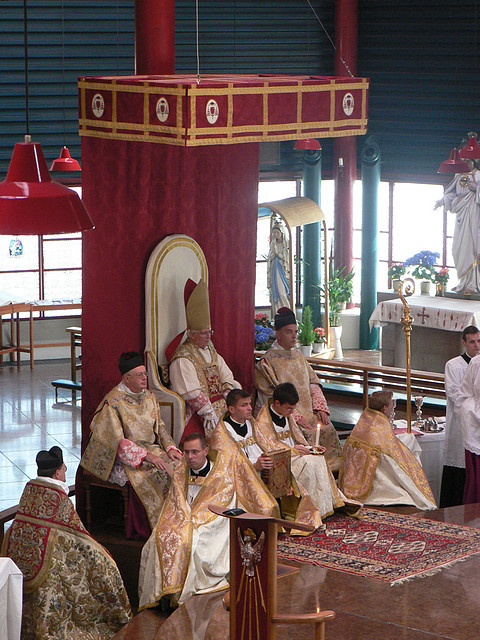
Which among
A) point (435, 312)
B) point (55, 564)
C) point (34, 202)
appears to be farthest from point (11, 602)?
point (435, 312)

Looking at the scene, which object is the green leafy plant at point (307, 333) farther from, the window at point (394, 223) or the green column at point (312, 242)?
the window at point (394, 223)

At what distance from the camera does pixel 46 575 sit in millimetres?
5930

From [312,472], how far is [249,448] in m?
0.52

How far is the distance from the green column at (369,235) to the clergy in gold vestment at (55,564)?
10.8 m

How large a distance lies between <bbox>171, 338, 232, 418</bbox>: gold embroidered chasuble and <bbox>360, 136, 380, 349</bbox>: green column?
26.8ft

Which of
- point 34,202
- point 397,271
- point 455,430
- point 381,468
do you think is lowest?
point 381,468

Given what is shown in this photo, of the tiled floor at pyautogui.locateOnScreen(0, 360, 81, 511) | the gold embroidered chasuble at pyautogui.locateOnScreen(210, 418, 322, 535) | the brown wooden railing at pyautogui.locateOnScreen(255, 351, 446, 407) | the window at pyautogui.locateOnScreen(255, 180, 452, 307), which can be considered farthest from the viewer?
the window at pyautogui.locateOnScreen(255, 180, 452, 307)

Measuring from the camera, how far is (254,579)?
500 cm

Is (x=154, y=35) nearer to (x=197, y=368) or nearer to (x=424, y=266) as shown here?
(x=197, y=368)

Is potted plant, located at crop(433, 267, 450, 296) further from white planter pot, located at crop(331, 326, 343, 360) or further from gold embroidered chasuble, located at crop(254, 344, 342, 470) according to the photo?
gold embroidered chasuble, located at crop(254, 344, 342, 470)

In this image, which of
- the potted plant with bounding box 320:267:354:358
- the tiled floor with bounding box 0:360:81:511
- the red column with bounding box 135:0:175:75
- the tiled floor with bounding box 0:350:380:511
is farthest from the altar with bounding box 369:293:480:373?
the red column with bounding box 135:0:175:75

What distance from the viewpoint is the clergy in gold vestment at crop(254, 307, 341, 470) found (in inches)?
350

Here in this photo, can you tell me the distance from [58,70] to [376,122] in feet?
16.3

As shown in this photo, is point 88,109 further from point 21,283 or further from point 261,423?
point 21,283
